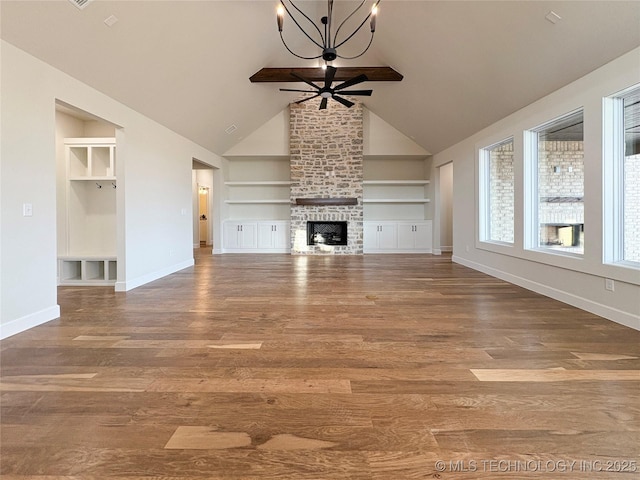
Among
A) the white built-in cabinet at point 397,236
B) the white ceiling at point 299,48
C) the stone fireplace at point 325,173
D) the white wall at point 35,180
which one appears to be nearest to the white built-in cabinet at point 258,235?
the stone fireplace at point 325,173

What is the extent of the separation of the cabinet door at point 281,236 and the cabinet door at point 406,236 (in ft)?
9.94

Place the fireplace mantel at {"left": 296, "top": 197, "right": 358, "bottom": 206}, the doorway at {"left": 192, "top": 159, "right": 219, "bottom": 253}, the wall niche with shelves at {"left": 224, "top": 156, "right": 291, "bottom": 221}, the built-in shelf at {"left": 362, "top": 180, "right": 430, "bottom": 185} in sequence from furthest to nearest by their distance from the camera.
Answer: the doorway at {"left": 192, "top": 159, "right": 219, "bottom": 253}, the wall niche with shelves at {"left": 224, "top": 156, "right": 291, "bottom": 221}, the built-in shelf at {"left": 362, "top": 180, "right": 430, "bottom": 185}, the fireplace mantel at {"left": 296, "top": 197, "right": 358, "bottom": 206}

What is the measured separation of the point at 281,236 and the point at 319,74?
424 cm

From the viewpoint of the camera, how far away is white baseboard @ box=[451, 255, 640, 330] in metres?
2.80

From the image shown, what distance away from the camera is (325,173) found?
27.8ft

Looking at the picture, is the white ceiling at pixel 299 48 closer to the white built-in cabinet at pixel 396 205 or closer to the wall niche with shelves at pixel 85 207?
the wall niche with shelves at pixel 85 207

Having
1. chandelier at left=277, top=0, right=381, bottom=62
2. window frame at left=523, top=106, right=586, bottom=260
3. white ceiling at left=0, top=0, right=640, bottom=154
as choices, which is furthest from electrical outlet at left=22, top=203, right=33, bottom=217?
window frame at left=523, top=106, right=586, bottom=260

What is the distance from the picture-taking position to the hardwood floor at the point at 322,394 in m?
1.25

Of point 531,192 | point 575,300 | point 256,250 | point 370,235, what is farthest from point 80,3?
point 370,235

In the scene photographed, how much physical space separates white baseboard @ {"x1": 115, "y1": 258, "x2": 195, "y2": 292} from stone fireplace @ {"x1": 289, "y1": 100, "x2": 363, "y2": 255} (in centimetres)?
304

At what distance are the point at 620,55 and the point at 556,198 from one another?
1.65 meters

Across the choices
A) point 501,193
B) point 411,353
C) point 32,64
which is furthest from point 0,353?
point 501,193

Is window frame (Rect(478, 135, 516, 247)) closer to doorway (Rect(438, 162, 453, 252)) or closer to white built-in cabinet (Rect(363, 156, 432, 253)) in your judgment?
white built-in cabinet (Rect(363, 156, 432, 253))

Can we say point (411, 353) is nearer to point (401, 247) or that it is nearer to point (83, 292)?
point (83, 292)
